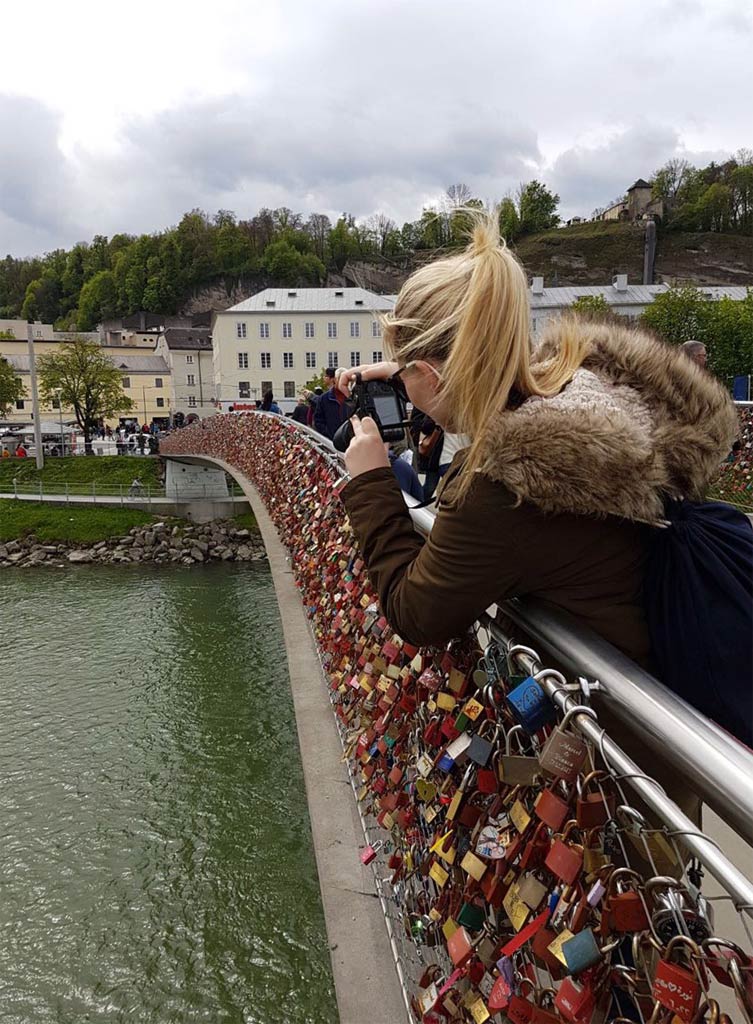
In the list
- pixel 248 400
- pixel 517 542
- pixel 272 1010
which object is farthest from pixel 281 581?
pixel 248 400

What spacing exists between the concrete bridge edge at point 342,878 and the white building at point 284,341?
60222 mm

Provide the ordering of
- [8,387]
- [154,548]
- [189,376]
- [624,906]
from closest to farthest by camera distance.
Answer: [624,906] → [154,548] → [8,387] → [189,376]

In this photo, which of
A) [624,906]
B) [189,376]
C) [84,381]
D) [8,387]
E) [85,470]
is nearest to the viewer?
[624,906]

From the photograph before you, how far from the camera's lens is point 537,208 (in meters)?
114

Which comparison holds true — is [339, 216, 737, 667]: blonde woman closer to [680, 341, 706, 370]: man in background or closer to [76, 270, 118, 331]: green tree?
[680, 341, 706, 370]: man in background

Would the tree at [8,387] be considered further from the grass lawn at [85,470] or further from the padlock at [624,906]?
the padlock at [624,906]

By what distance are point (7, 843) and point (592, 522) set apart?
10.4 m

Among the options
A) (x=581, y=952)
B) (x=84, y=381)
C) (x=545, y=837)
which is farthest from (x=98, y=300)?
(x=581, y=952)

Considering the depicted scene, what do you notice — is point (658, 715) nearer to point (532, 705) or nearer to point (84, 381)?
point (532, 705)

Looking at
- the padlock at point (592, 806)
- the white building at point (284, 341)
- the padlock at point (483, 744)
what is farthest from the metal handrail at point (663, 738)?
the white building at point (284, 341)

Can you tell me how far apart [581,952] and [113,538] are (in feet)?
109

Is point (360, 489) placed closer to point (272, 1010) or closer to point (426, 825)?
point (426, 825)

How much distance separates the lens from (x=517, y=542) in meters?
1.48

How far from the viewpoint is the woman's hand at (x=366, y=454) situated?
79.2 inches
